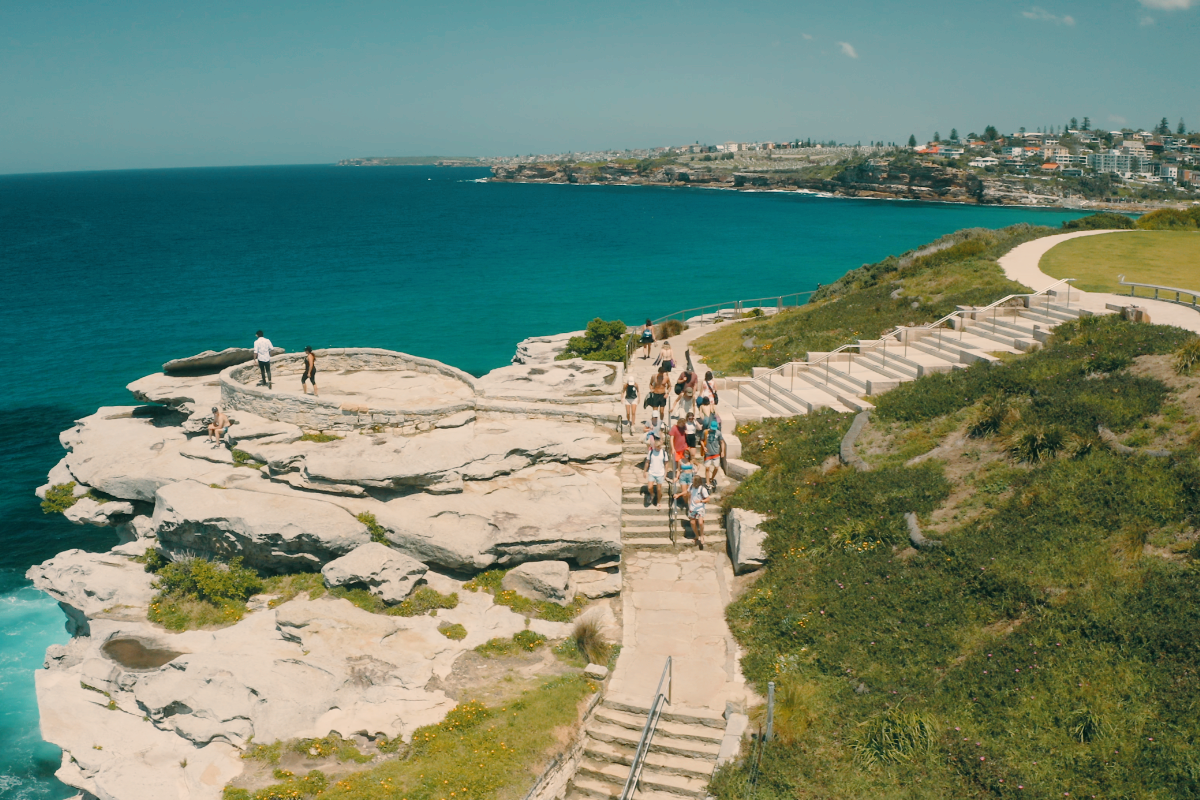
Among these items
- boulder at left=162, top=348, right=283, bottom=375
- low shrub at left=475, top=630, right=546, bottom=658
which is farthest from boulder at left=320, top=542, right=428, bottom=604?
boulder at left=162, top=348, right=283, bottom=375

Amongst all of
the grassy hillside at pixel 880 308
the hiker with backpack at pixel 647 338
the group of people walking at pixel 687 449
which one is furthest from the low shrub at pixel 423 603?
the hiker with backpack at pixel 647 338

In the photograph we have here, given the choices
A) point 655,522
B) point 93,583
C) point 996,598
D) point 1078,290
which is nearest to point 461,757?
point 655,522

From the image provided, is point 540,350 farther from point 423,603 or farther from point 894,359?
point 423,603

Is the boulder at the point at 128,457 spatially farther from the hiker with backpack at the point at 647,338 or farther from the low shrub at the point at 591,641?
the hiker with backpack at the point at 647,338

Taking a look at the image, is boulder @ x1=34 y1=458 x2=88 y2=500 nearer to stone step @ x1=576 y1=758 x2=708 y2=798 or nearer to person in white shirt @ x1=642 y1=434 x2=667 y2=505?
person in white shirt @ x1=642 y1=434 x2=667 y2=505

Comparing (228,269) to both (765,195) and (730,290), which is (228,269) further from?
(765,195)

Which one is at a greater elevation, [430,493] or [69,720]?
[430,493]

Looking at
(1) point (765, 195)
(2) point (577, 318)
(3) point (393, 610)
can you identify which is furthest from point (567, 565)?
(1) point (765, 195)
